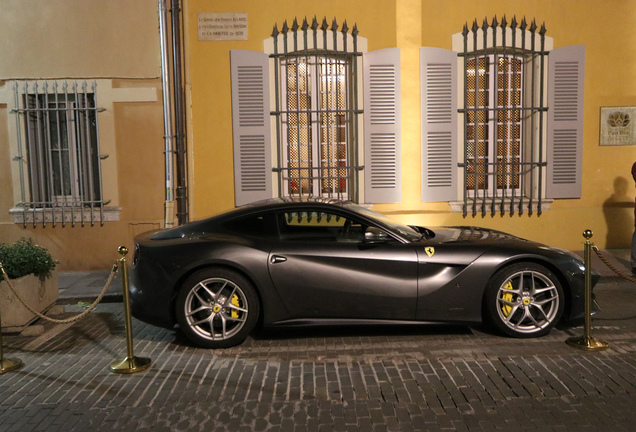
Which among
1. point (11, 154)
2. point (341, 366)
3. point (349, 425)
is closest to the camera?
point (349, 425)

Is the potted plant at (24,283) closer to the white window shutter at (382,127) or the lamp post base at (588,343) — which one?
the white window shutter at (382,127)

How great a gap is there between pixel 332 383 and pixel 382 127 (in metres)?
5.99

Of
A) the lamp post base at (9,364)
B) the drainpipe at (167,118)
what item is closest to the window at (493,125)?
the drainpipe at (167,118)

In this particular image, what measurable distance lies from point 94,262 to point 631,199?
352 inches

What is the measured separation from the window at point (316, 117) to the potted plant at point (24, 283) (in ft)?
11.9

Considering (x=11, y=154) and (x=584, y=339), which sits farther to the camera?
(x=11, y=154)

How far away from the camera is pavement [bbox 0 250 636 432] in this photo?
3867mm

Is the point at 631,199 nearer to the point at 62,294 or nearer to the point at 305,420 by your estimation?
the point at 305,420

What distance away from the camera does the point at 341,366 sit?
4.88m

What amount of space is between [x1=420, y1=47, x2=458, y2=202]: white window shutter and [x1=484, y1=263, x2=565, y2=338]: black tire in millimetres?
4495

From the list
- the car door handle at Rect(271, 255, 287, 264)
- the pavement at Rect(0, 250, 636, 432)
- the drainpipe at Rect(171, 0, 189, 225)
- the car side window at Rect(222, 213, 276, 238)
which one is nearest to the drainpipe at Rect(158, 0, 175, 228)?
the drainpipe at Rect(171, 0, 189, 225)

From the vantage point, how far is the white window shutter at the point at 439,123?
31.8 ft

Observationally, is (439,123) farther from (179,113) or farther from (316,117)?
(179,113)

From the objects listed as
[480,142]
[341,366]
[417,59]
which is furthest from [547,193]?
[341,366]
